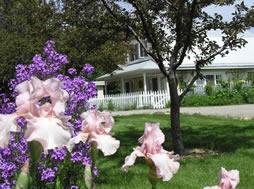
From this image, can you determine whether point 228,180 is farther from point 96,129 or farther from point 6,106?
point 6,106

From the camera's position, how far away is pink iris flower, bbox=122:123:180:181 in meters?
1.67

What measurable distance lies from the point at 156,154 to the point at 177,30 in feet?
32.4

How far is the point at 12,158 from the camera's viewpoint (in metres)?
5.10

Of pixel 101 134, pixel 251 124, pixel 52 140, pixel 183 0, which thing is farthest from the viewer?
pixel 251 124

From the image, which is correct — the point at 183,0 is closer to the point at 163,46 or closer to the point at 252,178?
the point at 163,46

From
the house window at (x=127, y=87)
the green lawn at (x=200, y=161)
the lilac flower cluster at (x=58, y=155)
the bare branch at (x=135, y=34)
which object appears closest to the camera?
the lilac flower cluster at (x=58, y=155)

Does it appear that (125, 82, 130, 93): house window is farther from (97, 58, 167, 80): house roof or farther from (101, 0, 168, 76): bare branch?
(101, 0, 168, 76): bare branch

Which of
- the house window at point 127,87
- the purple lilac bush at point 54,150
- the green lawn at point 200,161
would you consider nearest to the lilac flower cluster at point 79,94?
the purple lilac bush at point 54,150

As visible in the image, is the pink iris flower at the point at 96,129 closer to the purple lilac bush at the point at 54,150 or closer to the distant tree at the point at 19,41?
the purple lilac bush at the point at 54,150

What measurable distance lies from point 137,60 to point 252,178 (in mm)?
36883

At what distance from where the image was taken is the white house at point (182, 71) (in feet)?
134

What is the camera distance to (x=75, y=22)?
12086mm

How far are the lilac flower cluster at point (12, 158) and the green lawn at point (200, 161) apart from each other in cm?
308

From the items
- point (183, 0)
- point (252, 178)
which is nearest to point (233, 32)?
point (183, 0)
